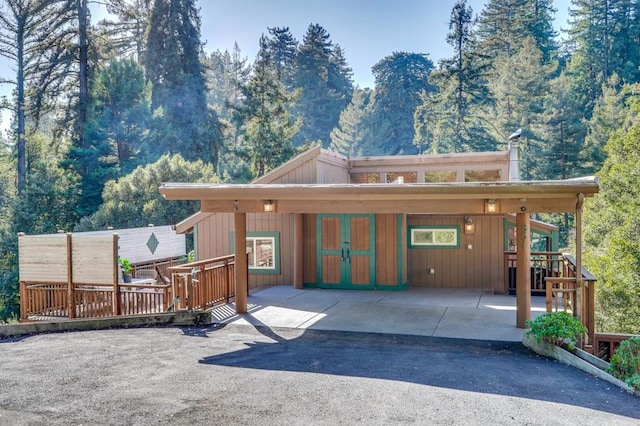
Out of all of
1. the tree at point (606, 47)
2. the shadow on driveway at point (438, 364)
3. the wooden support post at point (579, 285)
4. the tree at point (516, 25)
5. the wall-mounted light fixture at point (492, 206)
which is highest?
the tree at point (516, 25)

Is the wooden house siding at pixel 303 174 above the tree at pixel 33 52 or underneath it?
underneath

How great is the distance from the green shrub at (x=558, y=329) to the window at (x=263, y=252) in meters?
6.34

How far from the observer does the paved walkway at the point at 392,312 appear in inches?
282

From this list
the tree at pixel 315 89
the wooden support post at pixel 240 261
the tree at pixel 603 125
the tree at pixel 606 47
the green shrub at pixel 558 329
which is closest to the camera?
the green shrub at pixel 558 329

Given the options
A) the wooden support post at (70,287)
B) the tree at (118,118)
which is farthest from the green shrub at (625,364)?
the tree at (118,118)

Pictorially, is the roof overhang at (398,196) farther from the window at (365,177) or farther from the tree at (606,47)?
the tree at (606,47)

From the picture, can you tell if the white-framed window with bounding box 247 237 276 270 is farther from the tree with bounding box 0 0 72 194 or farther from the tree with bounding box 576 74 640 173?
the tree with bounding box 0 0 72 194

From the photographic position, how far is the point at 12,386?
5.03 meters

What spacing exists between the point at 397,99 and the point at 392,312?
3204 centimetres

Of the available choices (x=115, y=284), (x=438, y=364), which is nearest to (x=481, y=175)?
(x=438, y=364)

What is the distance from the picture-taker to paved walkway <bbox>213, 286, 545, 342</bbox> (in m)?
7.16

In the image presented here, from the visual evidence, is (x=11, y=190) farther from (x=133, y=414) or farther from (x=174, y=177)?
(x=133, y=414)

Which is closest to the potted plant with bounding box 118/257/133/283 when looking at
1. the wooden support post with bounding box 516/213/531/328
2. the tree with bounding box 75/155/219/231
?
the tree with bounding box 75/155/219/231

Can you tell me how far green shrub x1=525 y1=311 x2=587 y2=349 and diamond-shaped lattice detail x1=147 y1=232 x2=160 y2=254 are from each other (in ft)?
38.7
